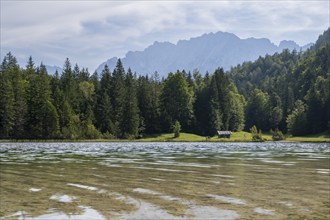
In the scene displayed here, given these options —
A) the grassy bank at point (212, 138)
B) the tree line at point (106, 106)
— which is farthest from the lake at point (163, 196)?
the grassy bank at point (212, 138)

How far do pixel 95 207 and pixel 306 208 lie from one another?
756cm

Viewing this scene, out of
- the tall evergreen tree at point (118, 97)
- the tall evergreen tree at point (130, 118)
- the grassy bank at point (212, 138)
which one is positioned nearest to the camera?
the grassy bank at point (212, 138)

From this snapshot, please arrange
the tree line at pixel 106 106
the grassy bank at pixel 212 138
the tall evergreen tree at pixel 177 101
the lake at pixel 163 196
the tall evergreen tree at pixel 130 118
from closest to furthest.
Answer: the lake at pixel 163 196, the tree line at pixel 106 106, the grassy bank at pixel 212 138, the tall evergreen tree at pixel 130 118, the tall evergreen tree at pixel 177 101

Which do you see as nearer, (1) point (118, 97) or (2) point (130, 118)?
(2) point (130, 118)

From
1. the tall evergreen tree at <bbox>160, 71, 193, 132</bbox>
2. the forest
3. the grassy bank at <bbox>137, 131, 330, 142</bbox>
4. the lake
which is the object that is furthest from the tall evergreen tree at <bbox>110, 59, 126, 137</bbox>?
the lake

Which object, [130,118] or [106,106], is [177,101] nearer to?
[130,118]

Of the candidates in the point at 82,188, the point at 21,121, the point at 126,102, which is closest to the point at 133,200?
the point at 82,188

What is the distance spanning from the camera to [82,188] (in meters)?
21.6

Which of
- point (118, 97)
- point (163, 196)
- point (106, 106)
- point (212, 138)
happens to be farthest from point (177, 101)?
point (163, 196)

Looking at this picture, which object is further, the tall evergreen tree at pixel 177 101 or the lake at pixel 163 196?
the tall evergreen tree at pixel 177 101

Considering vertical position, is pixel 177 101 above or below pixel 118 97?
below

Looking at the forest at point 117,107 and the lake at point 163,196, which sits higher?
the forest at point 117,107

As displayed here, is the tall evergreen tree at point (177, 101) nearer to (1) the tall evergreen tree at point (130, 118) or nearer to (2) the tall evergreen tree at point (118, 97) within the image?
(1) the tall evergreen tree at point (130, 118)

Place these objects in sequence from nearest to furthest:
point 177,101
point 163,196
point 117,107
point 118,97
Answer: point 163,196
point 117,107
point 118,97
point 177,101
